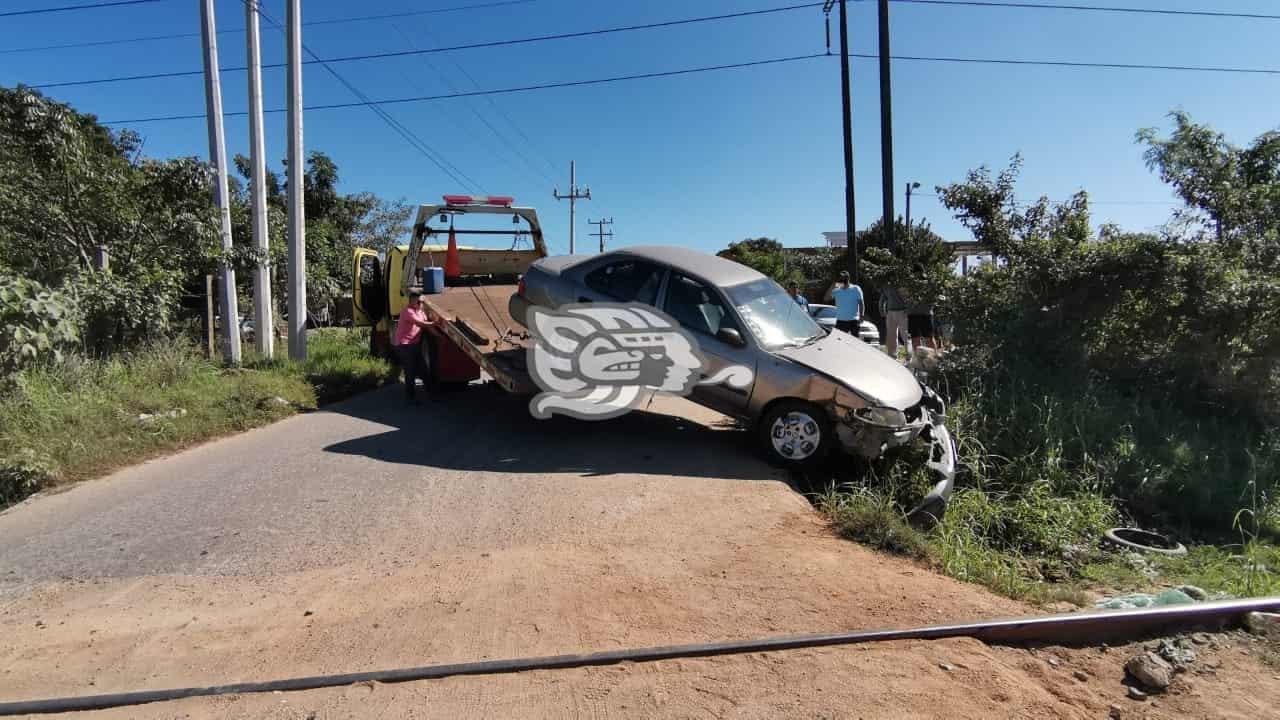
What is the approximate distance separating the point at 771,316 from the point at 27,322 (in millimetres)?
6867

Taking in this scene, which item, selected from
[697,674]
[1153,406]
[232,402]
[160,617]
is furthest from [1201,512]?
[232,402]

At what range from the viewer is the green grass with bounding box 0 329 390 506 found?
5770 millimetres

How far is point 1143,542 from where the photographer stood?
569cm

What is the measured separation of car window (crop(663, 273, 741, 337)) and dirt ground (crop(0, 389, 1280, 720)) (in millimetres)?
2175

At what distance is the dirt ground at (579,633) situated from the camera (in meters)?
2.61

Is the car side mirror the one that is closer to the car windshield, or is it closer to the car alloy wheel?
the car windshield

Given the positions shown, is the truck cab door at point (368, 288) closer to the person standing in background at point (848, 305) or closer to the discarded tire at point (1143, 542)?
the person standing in background at point (848, 305)

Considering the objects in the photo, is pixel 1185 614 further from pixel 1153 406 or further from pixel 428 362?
pixel 428 362

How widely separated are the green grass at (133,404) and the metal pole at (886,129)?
33.7 ft

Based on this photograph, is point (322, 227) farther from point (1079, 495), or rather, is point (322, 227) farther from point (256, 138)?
point (1079, 495)

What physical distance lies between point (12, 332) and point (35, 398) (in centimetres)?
87

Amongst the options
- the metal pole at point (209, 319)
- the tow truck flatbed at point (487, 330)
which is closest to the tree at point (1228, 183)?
the tow truck flatbed at point (487, 330)

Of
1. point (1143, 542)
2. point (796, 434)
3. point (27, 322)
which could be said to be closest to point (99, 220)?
point (27, 322)

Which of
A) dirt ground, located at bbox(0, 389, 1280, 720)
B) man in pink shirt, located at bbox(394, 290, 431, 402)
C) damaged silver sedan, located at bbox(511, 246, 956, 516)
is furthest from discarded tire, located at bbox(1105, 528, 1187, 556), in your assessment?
man in pink shirt, located at bbox(394, 290, 431, 402)
